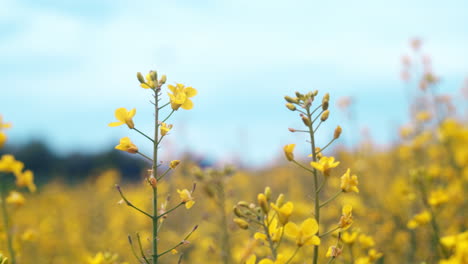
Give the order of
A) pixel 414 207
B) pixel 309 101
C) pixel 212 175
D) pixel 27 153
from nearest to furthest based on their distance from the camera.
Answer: pixel 309 101 < pixel 212 175 < pixel 414 207 < pixel 27 153

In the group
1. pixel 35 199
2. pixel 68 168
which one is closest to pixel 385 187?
pixel 35 199

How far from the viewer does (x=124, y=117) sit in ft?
6.13

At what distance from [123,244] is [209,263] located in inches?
50.5

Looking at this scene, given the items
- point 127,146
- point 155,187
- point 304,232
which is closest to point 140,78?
point 127,146

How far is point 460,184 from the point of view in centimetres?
544

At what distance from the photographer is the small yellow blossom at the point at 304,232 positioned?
1.60 m

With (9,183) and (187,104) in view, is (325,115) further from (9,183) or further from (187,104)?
(9,183)

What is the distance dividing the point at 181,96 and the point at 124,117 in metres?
0.26

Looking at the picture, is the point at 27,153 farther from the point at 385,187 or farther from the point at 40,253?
the point at 385,187

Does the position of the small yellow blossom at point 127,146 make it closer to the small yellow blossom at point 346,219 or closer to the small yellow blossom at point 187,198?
the small yellow blossom at point 187,198

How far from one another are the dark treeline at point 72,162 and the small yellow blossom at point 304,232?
20.6 metres

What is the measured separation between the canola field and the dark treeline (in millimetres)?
10447

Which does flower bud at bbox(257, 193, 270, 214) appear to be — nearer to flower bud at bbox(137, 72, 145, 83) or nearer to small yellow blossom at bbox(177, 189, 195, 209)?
small yellow blossom at bbox(177, 189, 195, 209)

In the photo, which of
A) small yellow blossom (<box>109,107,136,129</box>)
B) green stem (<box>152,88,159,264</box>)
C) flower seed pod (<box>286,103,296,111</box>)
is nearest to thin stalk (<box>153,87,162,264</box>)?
green stem (<box>152,88,159,264</box>)
